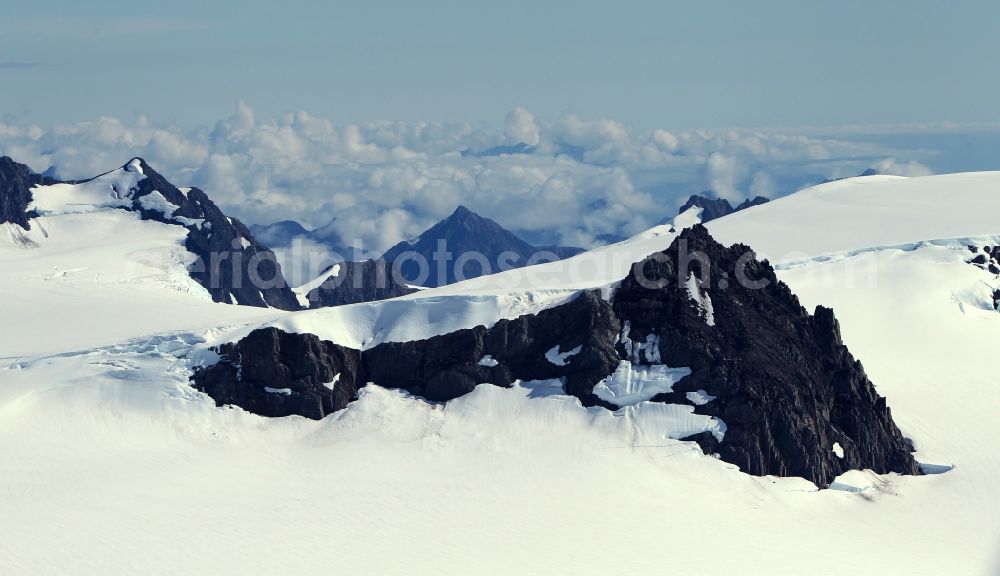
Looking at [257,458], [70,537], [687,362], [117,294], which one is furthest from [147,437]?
[117,294]

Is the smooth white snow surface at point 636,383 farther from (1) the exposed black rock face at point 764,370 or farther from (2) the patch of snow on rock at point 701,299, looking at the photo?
(2) the patch of snow on rock at point 701,299

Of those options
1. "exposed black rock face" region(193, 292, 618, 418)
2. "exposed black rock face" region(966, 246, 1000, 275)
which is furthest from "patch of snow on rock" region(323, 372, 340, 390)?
"exposed black rock face" region(966, 246, 1000, 275)

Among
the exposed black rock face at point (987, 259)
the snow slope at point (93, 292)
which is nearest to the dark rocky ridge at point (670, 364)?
the snow slope at point (93, 292)

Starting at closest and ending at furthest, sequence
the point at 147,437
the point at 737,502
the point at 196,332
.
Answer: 1. the point at 737,502
2. the point at 147,437
3. the point at 196,332

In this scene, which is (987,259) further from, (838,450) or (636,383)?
(636,383)

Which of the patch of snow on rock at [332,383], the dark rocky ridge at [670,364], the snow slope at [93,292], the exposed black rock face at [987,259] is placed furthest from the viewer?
the exposed black rock face at [987,259]

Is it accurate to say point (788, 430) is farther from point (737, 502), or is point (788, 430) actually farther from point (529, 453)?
point (529, 453)

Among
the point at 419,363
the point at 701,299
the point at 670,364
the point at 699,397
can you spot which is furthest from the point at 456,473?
the point at 701,299

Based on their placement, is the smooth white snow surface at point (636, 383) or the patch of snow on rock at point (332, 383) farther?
the patch of snow on rock at point (332, 383)
